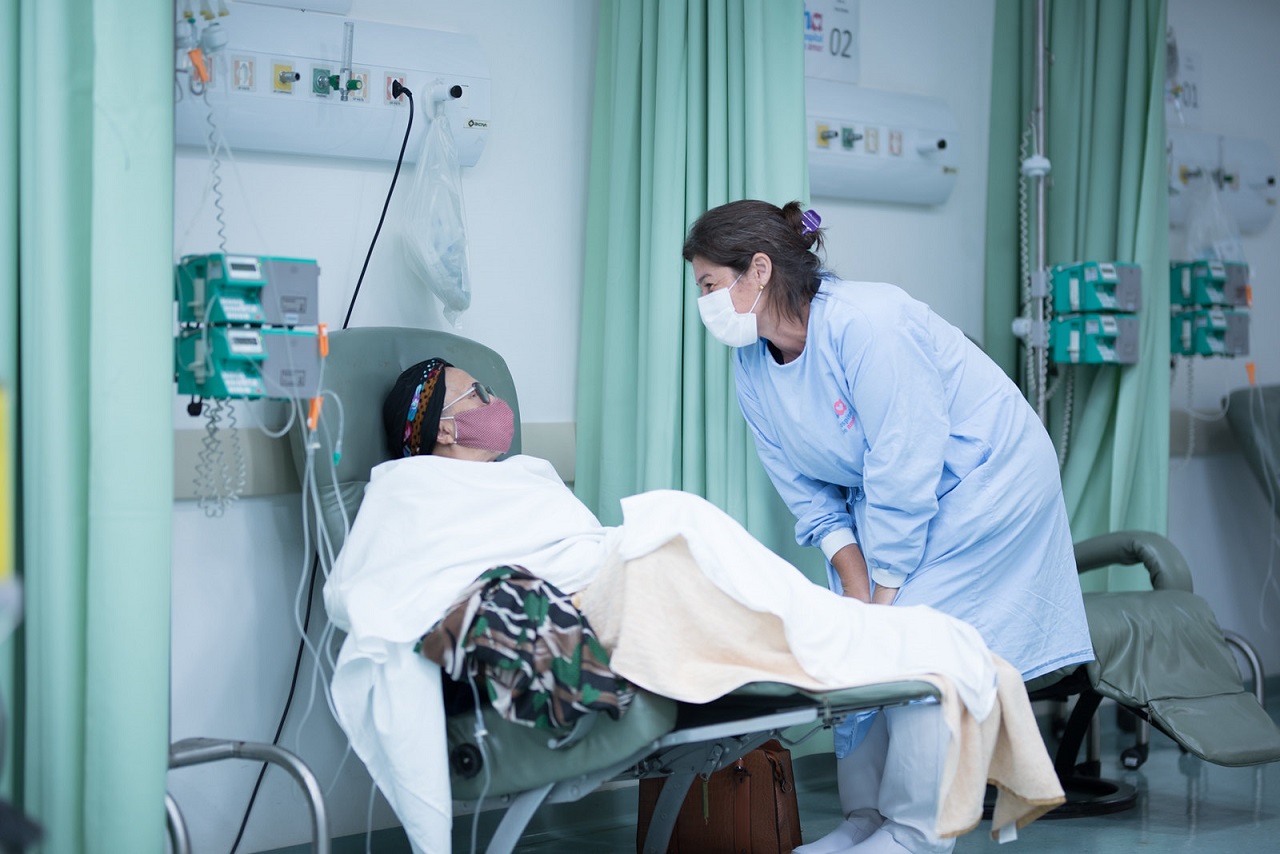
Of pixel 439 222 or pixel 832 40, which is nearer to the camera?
pixel 439 222

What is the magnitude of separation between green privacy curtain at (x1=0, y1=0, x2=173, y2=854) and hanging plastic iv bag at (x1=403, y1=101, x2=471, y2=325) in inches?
32.4

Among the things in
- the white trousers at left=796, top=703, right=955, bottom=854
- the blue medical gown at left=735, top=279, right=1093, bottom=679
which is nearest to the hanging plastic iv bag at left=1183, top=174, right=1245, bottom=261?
the blue medical gown at left=735, top=279, right=1093, bottom=679

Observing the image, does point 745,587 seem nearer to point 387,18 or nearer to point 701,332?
point 701,332

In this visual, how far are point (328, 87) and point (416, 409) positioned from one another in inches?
26.4

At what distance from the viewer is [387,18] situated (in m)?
2.48

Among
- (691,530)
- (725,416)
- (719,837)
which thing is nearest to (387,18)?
(725,416)

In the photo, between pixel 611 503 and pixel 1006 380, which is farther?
pixel 611 503

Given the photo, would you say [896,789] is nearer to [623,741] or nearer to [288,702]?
[623,741]

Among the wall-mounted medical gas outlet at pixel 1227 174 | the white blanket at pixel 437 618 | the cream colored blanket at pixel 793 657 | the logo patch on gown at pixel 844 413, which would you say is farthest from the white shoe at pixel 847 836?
the wall-mounted medical gas outlet at pixel 1227 174

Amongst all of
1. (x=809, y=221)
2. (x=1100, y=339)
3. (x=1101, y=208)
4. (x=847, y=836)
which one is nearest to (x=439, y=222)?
(x=809, y=221)

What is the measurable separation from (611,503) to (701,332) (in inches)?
15.9

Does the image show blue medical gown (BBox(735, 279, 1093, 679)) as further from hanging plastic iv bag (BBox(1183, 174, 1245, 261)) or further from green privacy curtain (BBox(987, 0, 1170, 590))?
hanging plastic iv bag (BBox(1183, 174, 1245, 261))

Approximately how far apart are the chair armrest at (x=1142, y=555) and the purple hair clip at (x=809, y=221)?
3.54 feet

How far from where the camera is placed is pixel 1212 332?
3.35 meters
